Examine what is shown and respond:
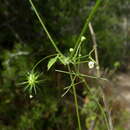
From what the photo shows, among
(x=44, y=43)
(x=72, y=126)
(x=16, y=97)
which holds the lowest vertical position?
(x=72, y=126)

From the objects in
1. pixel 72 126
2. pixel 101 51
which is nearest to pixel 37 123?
pixel 72 126

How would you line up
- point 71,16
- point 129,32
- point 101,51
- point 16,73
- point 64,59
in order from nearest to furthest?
1. point 64,59
2. point 16,73
3. point 71,16
4. point 101,51
5. point 129,32

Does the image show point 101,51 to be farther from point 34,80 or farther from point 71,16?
point 34,80

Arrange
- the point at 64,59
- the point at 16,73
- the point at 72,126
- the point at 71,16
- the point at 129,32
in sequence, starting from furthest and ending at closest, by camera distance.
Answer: the point at 129,32, the point at 71,16, the point at 16,73, the point at 72,126, the point at 64,59

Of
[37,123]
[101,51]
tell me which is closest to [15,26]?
[37,123]

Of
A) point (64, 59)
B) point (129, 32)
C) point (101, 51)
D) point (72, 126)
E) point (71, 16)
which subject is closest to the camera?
point (64, 59)

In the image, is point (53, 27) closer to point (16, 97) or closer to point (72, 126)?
point (16, 97)

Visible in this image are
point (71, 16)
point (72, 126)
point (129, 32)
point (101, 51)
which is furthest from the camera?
point (129, 32)

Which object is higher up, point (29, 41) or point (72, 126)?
point (29, 41)

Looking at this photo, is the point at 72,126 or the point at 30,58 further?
the point at 30,58
